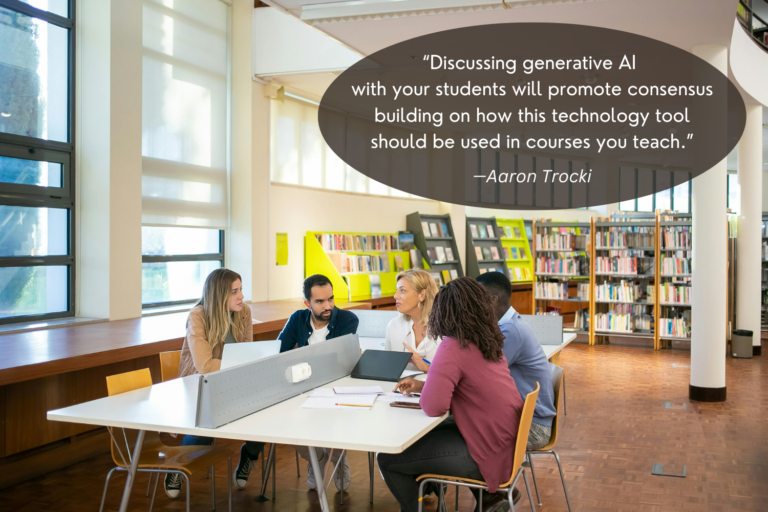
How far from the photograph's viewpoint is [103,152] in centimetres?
596

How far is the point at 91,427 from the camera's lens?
483 centimetres

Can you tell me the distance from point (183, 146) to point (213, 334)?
4.10 metres

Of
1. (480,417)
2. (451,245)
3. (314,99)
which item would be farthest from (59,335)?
(451,245)

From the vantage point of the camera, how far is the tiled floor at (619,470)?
3.79m

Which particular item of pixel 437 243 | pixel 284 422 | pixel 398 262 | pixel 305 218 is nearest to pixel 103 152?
pixel 305 218

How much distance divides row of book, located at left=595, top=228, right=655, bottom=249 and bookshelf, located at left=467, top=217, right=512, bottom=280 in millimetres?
1936

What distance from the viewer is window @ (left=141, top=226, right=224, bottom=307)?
275 inches

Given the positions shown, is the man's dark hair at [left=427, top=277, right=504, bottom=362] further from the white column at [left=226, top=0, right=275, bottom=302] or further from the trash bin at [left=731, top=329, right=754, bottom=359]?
the trash bin at [left=731, top=329, right=754, bottom=359]

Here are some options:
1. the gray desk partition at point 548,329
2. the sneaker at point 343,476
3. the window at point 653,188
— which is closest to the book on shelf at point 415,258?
the gray desk partition at point 548,329

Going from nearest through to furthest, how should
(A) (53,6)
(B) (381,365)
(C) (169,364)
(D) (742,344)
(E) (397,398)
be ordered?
(E) (397,398) → (B) (381,365) → (C) (169,364) → (A) (53,6) → (D) (742,344)

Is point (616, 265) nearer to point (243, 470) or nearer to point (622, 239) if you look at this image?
point (622, 239)

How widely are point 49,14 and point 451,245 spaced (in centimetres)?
743

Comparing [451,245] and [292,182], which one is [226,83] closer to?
[292,182]
